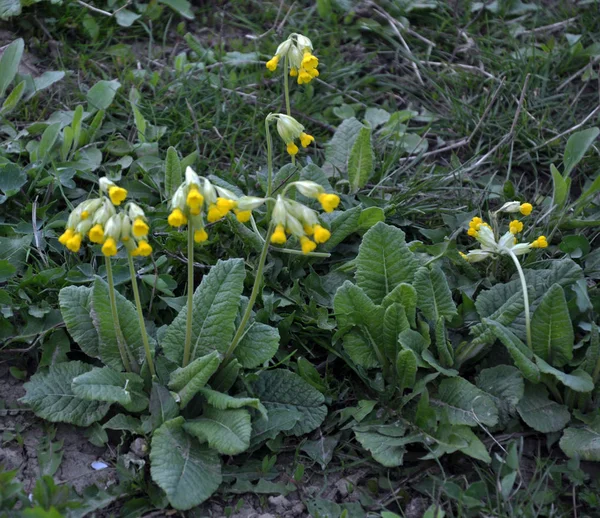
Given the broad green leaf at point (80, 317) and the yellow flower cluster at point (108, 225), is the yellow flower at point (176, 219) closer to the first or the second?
the yellow flower cluster at point (108, 225)

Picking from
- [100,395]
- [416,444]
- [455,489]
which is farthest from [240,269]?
[455,489]

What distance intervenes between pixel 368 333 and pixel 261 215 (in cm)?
85

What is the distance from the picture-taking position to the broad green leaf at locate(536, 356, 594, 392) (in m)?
2.66

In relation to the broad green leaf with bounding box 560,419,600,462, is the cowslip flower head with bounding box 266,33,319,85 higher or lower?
higher

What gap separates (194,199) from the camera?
220 cm

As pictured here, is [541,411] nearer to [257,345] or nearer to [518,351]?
[518,351]

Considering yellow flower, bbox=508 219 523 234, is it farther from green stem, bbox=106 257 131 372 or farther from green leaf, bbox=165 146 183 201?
green stem, bbox=106 257 131 372

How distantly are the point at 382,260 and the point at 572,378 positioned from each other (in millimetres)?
850

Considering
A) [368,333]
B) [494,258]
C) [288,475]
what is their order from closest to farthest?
1. [288,475]
2. [368,333]
3. [494,258]

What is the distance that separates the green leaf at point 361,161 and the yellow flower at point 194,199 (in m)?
1.55

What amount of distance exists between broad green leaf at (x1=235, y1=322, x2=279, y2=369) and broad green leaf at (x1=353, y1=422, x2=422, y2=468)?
1.41 feet

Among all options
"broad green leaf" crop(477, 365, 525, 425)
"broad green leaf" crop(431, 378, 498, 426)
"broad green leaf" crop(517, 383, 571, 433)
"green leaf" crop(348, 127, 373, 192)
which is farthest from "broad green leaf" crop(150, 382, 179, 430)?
"green leaf" crop(348, 127, 373, 192)

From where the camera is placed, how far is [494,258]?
3.20 metres

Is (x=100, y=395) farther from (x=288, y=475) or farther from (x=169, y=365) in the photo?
(x=288, y=475)
